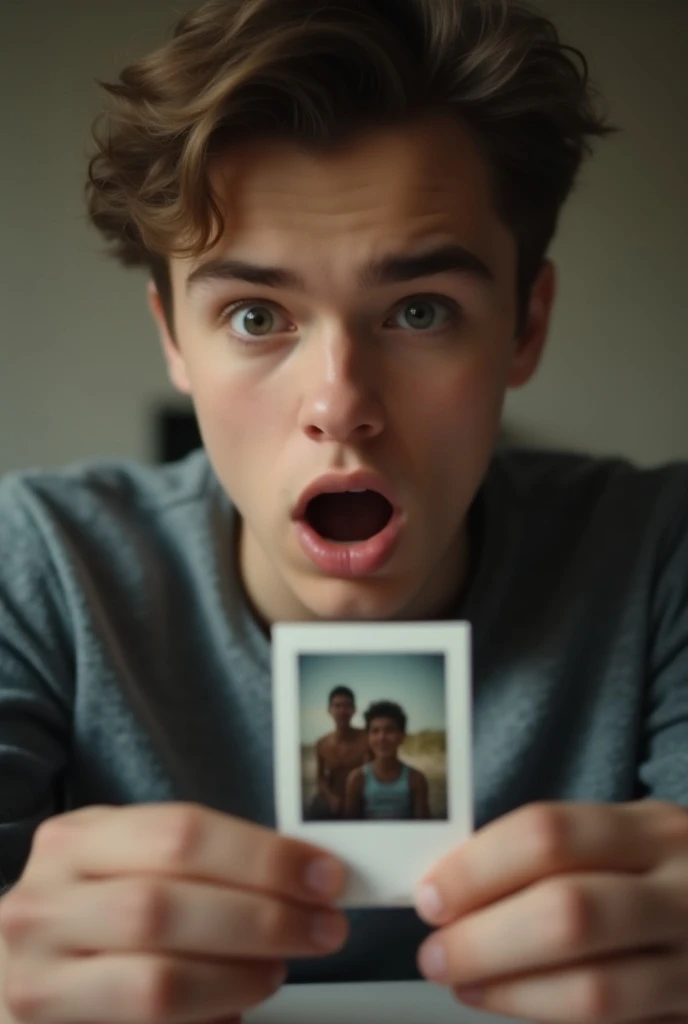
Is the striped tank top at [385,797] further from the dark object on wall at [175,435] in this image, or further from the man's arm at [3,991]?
the dark object on wall at [175,435]

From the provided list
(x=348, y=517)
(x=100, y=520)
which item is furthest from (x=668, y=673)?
(x=100, y=520)

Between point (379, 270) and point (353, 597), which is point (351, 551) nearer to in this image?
point (353, 597)

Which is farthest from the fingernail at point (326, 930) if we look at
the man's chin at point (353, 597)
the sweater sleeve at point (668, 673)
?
the sweater sleeve at point (668, 673)

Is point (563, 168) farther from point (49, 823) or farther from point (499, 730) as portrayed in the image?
point (49, 823)

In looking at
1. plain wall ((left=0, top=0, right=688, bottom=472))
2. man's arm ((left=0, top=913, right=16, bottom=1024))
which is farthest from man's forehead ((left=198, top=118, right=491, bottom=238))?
plain wall ((left=0, top=0, right=688, bottom=472))

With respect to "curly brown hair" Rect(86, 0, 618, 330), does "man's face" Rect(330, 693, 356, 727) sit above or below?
below

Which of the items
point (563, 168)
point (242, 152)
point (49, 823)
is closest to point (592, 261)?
point (563, 168)

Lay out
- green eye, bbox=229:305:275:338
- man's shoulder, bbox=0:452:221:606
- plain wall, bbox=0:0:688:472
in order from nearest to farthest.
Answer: green eye, bbox=229:305:275:338, man's shoulder, bbox=0:452:221:606, plain wall, bbox=0:0:688:472

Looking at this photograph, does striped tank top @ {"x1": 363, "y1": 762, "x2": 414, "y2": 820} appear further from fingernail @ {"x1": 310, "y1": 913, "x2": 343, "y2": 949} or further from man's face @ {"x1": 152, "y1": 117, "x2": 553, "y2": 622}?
man's face @ {"x1": 152, "y1": 117, "x2": 553, "y2": 622}
